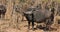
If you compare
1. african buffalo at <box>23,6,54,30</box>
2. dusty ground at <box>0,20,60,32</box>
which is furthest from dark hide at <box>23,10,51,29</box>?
dusty ground at <box>0,20,60,32</box>

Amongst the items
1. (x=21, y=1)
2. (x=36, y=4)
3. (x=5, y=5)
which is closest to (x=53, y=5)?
(x=36, y=4)

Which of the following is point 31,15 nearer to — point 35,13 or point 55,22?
point 35,13

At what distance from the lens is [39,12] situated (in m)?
7.69

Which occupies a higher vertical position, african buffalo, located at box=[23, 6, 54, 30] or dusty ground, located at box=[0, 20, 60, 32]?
african buffalo, located at box=[23, 6, 54, 30]

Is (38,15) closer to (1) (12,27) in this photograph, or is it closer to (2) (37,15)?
(2) (37,15)

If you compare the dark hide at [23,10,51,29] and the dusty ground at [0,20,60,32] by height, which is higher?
the dark hide at [23,10,51,29]

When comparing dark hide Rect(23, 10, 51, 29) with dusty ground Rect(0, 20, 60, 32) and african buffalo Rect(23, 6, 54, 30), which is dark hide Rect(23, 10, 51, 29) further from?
dusty ground Rect(0, 20, 60, 32)

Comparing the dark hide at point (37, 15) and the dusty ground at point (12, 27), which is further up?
the dark hide at point (37, 15)

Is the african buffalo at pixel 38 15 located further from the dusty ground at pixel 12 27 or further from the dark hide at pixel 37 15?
the dusty ground at pixel 12 27

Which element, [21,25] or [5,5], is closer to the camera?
[21,25]

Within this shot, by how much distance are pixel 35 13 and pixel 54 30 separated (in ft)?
3.24

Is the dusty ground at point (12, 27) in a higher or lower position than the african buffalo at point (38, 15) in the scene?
lower

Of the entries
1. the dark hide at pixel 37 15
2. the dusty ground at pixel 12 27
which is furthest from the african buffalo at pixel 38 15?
the dusty ground at pixel 12 27

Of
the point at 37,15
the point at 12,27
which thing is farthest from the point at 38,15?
the point at 12,27
